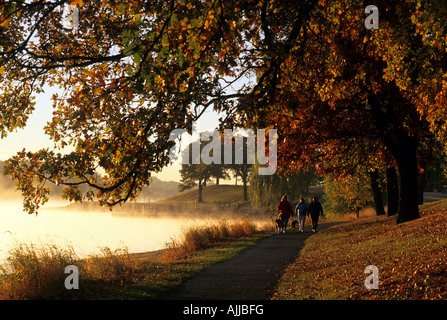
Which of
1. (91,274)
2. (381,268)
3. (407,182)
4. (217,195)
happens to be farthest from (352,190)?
(217,195)

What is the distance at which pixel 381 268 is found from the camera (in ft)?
33.2

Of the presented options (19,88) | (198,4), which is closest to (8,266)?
(19,88)

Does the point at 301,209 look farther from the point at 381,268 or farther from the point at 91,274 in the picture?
the point at 91,274

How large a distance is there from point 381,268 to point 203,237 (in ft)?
34.4

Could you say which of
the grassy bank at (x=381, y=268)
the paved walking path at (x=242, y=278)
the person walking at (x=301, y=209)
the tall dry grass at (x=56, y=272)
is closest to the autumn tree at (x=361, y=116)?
the person walking at (x=301, y=209)

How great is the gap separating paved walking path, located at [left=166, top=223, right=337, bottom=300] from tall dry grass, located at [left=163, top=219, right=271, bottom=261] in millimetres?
2825

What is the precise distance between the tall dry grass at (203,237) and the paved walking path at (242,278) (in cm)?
283

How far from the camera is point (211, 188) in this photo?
347 ft

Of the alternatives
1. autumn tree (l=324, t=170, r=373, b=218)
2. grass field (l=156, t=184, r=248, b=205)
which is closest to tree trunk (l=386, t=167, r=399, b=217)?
autumn tree (l=324, t=170, r=373, b=218)

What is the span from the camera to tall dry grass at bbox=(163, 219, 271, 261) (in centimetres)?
1744

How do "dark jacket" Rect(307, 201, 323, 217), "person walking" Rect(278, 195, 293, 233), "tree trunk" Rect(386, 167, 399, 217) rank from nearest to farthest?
"person walking" Rect(278, 195, 293, 233)
"dark jacket" Rect(307, 201, 323, 217)
"tree trunk" Rect(386, 167, 399, 217)

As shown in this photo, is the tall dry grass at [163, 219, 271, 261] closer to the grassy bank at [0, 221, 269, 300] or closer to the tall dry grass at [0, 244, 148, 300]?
the grassy bank at [0, 221, 269, 300]

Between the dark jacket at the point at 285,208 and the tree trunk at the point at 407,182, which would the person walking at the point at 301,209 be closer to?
the dark jacket at the point at 285,208

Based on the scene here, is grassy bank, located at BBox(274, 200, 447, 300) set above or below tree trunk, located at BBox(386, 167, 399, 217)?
below
